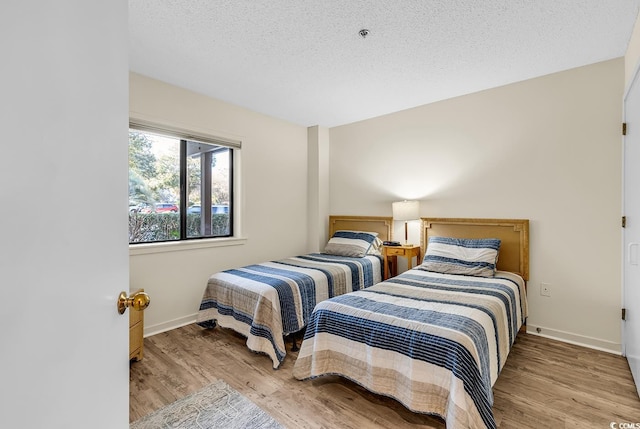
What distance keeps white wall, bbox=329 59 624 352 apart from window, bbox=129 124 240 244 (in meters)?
2.36

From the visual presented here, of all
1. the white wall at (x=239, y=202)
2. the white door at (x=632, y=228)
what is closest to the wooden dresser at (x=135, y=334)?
the white wall at (x=239, y=202)

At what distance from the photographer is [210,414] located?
1.80 metres

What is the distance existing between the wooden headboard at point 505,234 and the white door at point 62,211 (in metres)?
3.26

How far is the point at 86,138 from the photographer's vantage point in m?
0.62

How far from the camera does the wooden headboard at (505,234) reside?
2.93 m

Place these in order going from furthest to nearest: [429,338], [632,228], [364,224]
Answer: [364,224]
[632,228]
[429,338]

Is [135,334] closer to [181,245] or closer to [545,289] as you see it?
[181,245]

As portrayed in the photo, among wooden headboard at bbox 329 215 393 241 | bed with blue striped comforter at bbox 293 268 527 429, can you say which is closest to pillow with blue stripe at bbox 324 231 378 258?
wooden headboard at bbox 329 215 393 241

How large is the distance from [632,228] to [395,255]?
81.6 inches

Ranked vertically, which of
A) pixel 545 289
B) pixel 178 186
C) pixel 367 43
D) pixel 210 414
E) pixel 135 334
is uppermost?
pixel 367 43

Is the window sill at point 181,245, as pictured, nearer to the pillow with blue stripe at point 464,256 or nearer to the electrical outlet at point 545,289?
the pillow with blue stripe at point 464,256

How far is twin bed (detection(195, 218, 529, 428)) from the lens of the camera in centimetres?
153

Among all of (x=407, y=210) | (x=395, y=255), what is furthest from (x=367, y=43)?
(x=395, y=255)

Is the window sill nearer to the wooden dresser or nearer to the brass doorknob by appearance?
the wooden dresser
